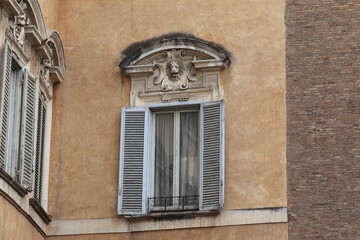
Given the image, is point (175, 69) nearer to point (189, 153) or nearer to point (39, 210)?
point (189, 153)

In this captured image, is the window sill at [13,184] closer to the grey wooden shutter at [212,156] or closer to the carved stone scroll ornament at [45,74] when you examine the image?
the carved stone scroll ornament at [45,74]

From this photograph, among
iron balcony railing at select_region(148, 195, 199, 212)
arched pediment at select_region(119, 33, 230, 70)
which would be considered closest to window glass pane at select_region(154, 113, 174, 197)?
iron balcony railing at select_region(148, 195, 199, 212)

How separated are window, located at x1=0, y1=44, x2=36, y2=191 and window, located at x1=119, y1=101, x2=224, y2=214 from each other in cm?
181

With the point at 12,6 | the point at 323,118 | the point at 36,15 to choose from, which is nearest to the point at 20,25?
the point at 12,6

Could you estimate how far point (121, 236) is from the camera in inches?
741

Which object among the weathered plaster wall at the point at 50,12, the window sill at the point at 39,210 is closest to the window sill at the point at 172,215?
the window sill at the point at 39,210

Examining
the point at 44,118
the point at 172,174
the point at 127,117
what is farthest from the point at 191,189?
the point at 44,118

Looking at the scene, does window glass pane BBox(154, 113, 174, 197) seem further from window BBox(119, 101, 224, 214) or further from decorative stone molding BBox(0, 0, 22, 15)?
decorative stone molding BBox(0, 0, 22, 15)

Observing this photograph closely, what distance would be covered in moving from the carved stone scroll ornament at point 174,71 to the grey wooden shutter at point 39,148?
204 centimetres

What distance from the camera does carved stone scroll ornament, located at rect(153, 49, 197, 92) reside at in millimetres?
19516

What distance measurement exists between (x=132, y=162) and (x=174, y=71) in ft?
5.81

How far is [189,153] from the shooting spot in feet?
63.4

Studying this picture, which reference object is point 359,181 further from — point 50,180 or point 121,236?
point 50,180

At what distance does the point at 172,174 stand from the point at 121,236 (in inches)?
55.1
